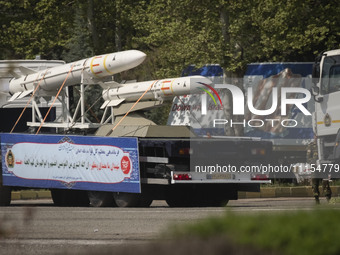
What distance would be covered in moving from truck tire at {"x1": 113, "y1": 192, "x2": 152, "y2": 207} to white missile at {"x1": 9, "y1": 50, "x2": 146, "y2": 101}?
439 centimetres

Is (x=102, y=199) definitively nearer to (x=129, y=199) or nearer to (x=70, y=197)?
(x=129, y=199)

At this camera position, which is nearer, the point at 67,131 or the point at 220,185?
the point at 220,185

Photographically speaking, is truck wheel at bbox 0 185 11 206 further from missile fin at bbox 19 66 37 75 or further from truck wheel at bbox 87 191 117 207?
missile fin at bbox 19 66 37 75

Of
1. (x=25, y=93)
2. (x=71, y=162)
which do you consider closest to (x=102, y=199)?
(x=71, y=162)

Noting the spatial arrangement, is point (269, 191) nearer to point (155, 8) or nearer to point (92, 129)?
Result: point (92, 129)

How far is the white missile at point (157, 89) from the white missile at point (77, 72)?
0.54 metres

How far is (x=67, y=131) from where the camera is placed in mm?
21734

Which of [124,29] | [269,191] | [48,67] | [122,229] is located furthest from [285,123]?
[124,29]

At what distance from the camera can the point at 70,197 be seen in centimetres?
2078

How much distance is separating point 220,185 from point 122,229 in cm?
730

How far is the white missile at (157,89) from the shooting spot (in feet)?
68.0

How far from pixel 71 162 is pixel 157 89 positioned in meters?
3.12

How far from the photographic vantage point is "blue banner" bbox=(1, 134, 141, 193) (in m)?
18.2

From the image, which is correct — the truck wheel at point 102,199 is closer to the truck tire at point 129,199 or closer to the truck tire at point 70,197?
the truck tire at point 129,199
